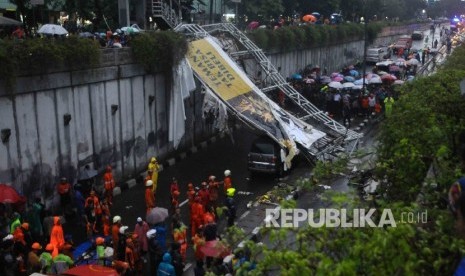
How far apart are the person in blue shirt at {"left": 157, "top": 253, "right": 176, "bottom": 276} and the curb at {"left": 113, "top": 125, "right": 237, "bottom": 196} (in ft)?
28.2

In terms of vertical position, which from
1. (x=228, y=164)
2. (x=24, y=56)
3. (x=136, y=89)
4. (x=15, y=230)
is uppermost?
(x=24, y=56)

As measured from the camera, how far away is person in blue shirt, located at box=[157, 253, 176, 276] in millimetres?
9844

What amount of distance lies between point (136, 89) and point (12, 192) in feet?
26.1

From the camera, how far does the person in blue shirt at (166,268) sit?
32.3 feet

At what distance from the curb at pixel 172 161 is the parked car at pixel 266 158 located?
12.5ft

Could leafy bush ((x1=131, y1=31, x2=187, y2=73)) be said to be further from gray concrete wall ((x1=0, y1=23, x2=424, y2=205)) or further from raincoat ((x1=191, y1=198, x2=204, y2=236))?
raincoat ((x1=191, y1=198, x2=204, y2=236))

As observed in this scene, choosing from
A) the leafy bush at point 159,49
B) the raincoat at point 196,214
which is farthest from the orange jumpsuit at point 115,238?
the leafy bush at point 159,49

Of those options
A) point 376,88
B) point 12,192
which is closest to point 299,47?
point 376,88

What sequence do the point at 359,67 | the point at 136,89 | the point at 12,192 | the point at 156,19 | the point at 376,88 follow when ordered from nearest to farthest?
the point at 12,192 < the point at 136,89 < the point at 156,19 < the point at 376,88 < the point at 359,67

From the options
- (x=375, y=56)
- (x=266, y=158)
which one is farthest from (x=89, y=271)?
(x=375, y=56)

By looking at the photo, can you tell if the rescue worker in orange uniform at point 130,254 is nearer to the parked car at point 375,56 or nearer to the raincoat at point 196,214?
the raincoat at point 196,214

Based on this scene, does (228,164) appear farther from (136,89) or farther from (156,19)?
(156,19)

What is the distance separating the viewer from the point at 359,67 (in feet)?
177

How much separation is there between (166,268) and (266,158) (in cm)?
991
